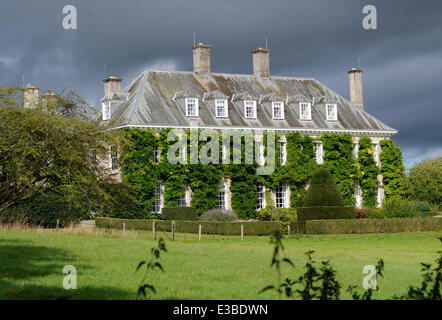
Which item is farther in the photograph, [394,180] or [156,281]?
[394,180]

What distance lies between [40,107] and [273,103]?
939 inches

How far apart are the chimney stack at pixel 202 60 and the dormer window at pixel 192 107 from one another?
12.9 ft

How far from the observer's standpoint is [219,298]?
1214 cm

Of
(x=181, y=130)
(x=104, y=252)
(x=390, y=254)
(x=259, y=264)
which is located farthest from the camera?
(x=181, y=130)

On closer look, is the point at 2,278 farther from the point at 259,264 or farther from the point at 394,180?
the point at 394,180

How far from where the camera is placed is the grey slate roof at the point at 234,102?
42688 mm

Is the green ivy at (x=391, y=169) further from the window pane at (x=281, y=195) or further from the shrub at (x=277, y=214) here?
the shrub at (x=277, y=214)

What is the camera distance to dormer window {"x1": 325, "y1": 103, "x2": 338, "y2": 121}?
159 ft

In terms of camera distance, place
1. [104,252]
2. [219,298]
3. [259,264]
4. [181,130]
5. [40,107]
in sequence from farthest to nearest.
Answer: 1. [181,130]
2. [40,107]
3. [104,252]
4. [259,264]
5. [219,298]

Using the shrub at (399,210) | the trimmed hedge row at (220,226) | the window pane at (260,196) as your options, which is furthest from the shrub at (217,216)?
the shrub at (399,210)

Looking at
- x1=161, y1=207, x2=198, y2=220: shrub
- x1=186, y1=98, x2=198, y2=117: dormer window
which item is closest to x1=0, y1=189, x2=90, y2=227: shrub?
x1=161, y1=207, x2=198, y2=220: shrub

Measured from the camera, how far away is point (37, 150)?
22.9 metres

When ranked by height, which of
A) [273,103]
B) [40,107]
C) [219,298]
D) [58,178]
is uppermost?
[273,103]

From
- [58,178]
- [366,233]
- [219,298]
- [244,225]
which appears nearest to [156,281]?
[219,298]
